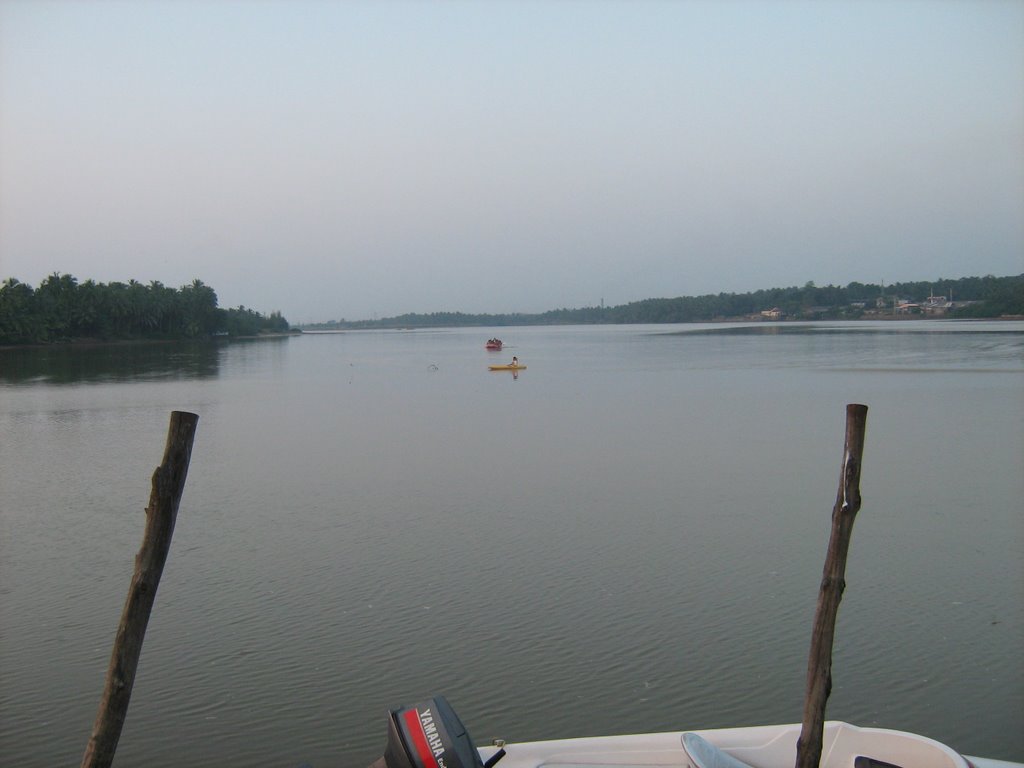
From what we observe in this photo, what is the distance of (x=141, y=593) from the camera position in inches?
162

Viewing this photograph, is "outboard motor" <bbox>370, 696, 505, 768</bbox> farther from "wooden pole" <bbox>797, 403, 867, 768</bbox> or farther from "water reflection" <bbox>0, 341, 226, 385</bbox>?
"water reflection" <bbox>0, 341, 226, 385</bbox>

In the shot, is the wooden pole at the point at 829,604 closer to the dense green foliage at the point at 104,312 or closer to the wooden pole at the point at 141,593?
the wooden pole at the point at 141,593

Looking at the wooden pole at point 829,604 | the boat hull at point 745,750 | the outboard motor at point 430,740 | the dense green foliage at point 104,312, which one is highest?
the dense green foliage at point 104,312

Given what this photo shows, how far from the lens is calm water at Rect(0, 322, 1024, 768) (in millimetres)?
5988

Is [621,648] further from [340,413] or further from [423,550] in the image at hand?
[340,413]

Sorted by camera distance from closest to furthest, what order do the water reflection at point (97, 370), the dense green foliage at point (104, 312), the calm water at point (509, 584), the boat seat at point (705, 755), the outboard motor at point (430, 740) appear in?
the outboard motor at point (430, 740) < the boat seat at point (705, 755) < the calm water at point (509, 584) < the water reflection at point (97, 370) < the dense green foliage at point (104, 312)

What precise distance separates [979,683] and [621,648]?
8.45 ft

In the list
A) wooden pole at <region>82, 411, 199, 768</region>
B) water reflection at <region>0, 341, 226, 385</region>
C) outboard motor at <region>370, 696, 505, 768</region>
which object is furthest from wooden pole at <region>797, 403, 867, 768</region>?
water reflection at <region>0, 341, 226, 385</region>

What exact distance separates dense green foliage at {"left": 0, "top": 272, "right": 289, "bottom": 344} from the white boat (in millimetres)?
79115

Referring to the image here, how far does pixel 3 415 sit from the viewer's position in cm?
2375

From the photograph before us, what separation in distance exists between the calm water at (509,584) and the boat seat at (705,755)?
157 centimetres

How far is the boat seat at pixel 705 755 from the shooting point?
4.15m

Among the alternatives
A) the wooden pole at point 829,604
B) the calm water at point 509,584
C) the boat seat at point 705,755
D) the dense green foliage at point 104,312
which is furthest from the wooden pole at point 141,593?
the dense green foliage at point 104,312

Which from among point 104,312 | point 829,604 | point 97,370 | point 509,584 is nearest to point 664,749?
point 829,604
